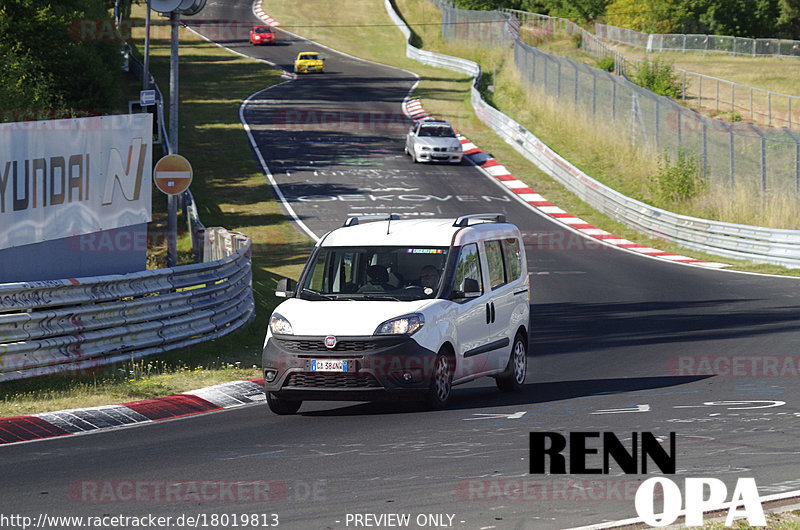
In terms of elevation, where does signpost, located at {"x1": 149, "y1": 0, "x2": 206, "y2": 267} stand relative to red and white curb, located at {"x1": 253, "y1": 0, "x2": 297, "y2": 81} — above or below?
below

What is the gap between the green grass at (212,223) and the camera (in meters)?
12.7

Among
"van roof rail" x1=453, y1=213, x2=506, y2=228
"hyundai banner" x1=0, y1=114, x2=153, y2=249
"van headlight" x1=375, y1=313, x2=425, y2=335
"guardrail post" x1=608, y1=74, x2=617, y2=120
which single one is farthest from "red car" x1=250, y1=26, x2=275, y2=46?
"van headlight" x1=375, y1=313, x2=425, y2=335

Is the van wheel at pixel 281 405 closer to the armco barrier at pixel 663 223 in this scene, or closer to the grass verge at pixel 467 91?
the grass verge at pixel 467 91

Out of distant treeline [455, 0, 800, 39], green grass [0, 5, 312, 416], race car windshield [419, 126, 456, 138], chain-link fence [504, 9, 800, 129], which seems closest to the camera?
green grass [0, 5, 312, 416]

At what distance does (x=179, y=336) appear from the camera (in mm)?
15516

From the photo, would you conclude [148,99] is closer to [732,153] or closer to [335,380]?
[732,153]

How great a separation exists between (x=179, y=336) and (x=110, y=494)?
7.63 meters

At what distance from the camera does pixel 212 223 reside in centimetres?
3419

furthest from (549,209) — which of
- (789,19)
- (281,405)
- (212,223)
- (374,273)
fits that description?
(789,19)

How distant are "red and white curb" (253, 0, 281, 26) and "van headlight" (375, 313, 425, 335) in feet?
285

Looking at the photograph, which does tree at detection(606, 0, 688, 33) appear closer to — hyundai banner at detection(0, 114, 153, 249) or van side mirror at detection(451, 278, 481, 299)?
hyundai banner at detection(0, 114, 153, 249)

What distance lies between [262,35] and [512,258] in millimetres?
74555

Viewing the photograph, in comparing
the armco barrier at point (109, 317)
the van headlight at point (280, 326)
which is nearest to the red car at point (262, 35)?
the armco barrier at point (109, 317)

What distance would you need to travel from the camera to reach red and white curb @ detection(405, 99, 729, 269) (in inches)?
1214
